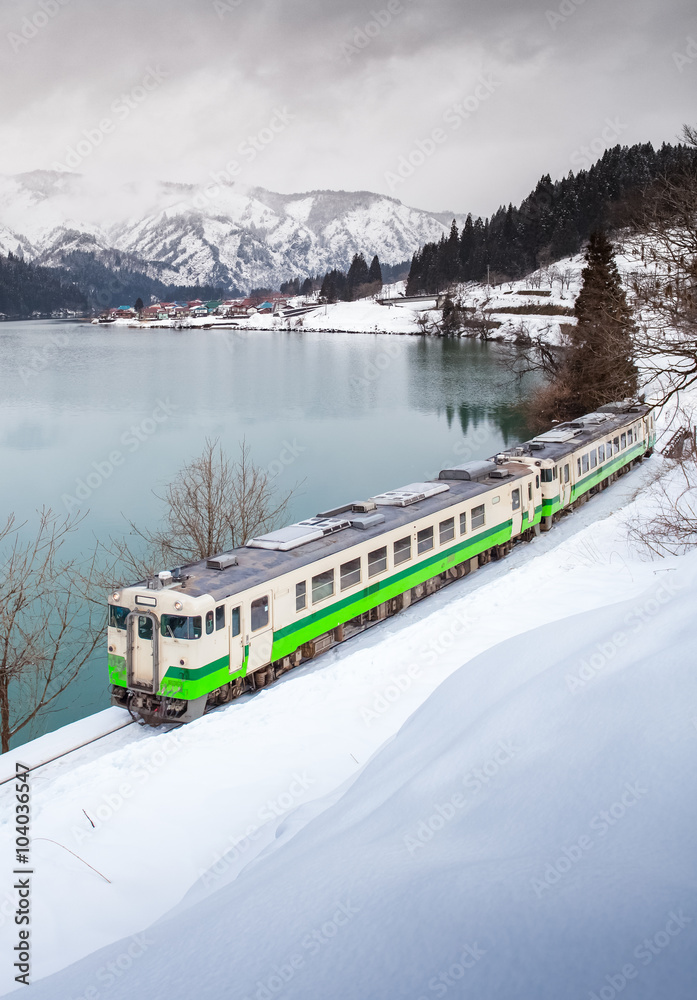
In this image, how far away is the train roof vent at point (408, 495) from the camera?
61.7 ft

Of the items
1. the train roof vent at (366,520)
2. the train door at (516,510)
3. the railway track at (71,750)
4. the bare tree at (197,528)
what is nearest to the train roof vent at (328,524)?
the train roof vent at (366,520)

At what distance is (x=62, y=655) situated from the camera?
63.0 feet

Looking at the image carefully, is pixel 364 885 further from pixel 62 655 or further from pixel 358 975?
pixel 62 655

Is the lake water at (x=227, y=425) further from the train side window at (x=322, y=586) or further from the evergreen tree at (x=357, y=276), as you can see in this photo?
the evergreen tree at (x=357, y=276)

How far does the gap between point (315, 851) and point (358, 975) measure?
2243 mm

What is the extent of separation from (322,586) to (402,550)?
3.04 meters

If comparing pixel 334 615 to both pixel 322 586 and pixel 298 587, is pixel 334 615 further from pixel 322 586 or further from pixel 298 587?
pixel 298 587

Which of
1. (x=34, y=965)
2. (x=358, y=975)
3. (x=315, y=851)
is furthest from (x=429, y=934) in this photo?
(x=34, y=965)

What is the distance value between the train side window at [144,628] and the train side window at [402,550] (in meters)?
6.33

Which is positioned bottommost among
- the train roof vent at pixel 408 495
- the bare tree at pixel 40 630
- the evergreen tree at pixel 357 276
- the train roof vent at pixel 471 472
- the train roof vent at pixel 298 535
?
the bare tree at pixel 40 630

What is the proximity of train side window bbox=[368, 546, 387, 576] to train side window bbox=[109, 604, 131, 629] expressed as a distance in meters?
5.46

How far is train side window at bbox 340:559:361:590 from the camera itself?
51.8 ft

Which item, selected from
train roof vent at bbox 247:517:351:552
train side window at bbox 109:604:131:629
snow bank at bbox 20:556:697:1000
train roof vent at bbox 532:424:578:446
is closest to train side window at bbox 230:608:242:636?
train side window at bbox 109:604:131:629

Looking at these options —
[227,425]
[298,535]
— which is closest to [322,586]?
[298,535]
